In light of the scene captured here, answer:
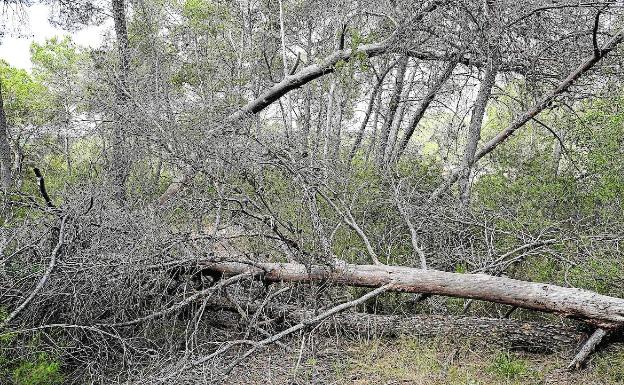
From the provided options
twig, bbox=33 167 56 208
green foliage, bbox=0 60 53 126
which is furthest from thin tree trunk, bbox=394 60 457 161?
green foliage, bbox=0 60 53 126

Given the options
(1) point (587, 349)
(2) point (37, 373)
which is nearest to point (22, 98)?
(2) point (37, 373)

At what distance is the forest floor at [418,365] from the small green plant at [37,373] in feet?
4.43

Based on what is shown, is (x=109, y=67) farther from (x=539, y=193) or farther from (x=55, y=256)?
(x=539, y=193)

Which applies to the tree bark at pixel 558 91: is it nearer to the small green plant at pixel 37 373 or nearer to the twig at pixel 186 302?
the twig at pixel 186 302

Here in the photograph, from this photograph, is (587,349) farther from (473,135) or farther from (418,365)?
(473,135)

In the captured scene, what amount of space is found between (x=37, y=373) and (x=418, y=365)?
2978 mm

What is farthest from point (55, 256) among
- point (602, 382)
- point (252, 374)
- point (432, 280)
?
point (602, 382)

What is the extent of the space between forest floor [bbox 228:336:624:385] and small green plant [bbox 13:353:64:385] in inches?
53.2

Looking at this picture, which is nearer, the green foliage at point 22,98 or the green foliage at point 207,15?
the green foliage at point 207,15

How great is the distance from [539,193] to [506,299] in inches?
117

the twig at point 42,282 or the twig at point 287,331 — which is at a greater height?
the twig at point 42,282

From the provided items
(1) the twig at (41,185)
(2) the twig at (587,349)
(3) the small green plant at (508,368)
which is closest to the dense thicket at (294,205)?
(1) the twig at (41,185)

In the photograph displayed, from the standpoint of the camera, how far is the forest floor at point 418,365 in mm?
4160

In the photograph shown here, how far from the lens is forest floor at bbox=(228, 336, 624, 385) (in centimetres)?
416
